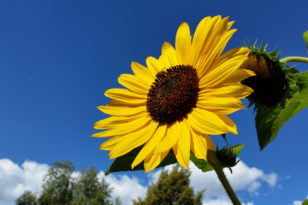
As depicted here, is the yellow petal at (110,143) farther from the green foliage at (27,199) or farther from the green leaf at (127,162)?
the green foliage at (27,199)

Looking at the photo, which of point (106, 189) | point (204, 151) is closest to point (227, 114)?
point (204, 151)

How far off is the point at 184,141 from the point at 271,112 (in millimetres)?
555

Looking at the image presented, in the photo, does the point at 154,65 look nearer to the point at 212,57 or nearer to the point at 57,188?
the point at 212,57

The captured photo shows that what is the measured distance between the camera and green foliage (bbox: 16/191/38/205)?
47.8 metres

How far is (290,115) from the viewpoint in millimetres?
1354

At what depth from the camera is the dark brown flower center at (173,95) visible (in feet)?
5.90

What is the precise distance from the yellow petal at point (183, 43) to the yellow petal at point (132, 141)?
0.53 m

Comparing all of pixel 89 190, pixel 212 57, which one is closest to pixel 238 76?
pixel 212 57

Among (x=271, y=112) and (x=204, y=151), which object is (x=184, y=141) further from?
(x=271, y=112)

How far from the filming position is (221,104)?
1482mm

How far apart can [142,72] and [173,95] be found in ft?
1.59

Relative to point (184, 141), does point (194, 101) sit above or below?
above

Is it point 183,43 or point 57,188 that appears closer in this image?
point 183,43

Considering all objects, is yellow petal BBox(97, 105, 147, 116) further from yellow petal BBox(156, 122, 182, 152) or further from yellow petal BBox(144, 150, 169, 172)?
yellow petal BBox(144, 150, 169, 172)
